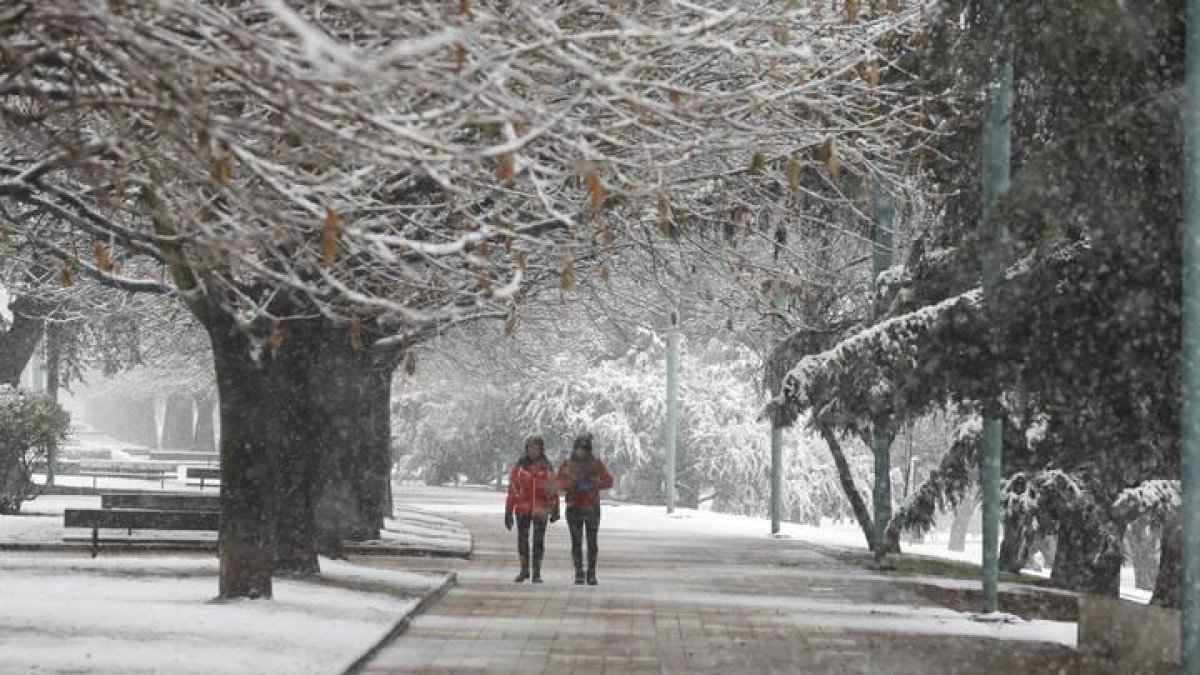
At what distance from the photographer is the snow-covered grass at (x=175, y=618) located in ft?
48.2

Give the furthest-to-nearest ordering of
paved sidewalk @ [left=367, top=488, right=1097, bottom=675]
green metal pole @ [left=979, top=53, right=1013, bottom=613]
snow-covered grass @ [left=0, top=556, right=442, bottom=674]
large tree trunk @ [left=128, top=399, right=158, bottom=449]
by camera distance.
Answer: large tree trunk @ [left=128, top=399, right=158, bottom=449] → green metal pole @ [left=979, top=53, right=1013, bottom=613] → paved sidewalk @ [left=367, top=488, right=1097, bottom=675] → snow-covered grass @ [left=0, top=556, right=442, bottom=674]

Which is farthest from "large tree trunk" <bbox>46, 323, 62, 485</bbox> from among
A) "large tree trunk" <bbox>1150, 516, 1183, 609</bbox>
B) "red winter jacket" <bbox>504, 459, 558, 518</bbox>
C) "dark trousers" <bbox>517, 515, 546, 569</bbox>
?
"large tree trunk" <bbox>1150, 516, 1183, 609</bbox>

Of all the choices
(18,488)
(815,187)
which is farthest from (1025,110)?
(18,488)

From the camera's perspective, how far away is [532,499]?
83.4 ft

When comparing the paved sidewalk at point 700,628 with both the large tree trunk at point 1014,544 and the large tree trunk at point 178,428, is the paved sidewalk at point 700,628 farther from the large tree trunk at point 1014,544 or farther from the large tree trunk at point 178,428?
the large tree trunk at point 178,428

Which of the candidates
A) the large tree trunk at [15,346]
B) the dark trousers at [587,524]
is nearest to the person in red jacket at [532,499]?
the dark trousers at [587,524]

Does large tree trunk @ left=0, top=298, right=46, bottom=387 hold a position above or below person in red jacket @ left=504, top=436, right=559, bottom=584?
above

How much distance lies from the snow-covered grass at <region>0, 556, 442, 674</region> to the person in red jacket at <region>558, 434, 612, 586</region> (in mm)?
2226

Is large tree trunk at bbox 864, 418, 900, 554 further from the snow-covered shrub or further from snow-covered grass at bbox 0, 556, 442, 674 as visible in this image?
the snow-covered shrub

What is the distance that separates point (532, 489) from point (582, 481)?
0.73 m

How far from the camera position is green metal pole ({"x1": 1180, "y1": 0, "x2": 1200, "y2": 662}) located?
1445 cm

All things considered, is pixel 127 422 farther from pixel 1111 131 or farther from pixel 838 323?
pixel 1111 131

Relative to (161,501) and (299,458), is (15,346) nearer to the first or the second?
(161,501)

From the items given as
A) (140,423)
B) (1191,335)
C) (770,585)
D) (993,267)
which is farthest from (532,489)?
(140,423)
